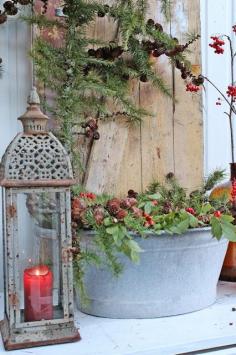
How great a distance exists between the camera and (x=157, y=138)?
144 centimetres

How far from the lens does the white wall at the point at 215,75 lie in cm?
159

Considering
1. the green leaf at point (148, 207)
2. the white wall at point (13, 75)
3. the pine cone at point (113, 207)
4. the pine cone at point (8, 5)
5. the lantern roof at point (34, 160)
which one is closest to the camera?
the lantern roof at point (34, 160)

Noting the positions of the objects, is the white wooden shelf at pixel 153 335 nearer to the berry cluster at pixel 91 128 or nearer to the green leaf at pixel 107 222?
→ the green leaf at pixel 107 222

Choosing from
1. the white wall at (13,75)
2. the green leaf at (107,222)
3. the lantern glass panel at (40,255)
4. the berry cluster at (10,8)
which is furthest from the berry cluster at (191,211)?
the berry cluster at (10,8)

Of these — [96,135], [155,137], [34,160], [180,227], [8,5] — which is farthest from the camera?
[155,137]

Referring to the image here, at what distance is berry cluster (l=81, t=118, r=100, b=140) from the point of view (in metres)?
1.28

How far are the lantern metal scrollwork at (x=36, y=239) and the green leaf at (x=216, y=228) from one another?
32 cm

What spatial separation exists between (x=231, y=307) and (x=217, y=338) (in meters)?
0.20

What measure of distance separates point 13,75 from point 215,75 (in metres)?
0.70

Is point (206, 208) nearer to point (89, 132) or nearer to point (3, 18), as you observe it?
point (89, 132)

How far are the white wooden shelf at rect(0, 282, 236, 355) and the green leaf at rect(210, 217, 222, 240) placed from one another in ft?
0.64

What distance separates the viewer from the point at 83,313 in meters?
1.11

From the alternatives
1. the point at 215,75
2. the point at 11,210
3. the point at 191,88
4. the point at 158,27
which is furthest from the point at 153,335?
the point at 215,75

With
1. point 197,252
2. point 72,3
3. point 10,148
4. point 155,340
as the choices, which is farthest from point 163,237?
point 72,3
